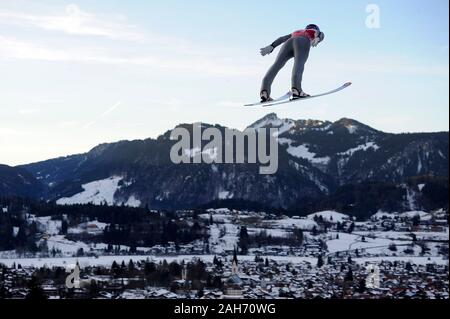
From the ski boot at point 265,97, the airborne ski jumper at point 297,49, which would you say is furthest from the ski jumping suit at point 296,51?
the ski boot at point 265,97

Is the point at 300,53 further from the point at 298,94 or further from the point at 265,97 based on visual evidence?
the point at 265,97

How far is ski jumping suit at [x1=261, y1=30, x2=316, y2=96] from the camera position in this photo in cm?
1636

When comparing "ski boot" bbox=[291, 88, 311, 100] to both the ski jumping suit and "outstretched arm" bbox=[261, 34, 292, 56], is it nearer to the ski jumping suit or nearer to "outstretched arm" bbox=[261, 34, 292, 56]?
the ski jumping suit

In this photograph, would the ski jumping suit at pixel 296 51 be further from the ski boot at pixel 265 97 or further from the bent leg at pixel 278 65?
the ski boot at pixel 265 97

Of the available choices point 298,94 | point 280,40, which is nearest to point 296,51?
point 280,40

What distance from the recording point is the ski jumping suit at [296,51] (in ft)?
53.7

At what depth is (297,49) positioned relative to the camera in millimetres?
16344
